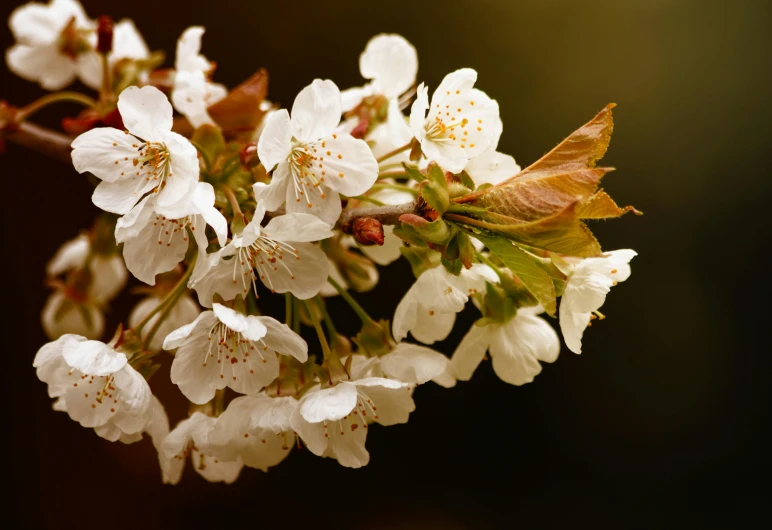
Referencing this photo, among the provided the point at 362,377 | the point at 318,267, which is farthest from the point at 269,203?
the point at 362,377

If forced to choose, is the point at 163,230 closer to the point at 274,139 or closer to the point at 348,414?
the point at 274,139

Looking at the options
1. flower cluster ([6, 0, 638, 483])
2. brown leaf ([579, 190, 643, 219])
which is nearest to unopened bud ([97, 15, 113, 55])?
flower cluster ([6, 0, 638, 483])

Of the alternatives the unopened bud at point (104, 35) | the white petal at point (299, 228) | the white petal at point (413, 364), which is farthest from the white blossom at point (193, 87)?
the white petal at point (413, 364)

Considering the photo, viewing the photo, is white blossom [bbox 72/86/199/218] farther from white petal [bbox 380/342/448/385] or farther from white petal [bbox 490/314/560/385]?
white petal [bbox 490/314/560/385]

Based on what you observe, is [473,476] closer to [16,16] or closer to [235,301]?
[235,301]

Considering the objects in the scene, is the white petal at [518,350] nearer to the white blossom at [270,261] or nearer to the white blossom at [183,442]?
the white blossom at [270,261]

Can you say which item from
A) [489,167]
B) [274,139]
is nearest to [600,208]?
[489,167]
